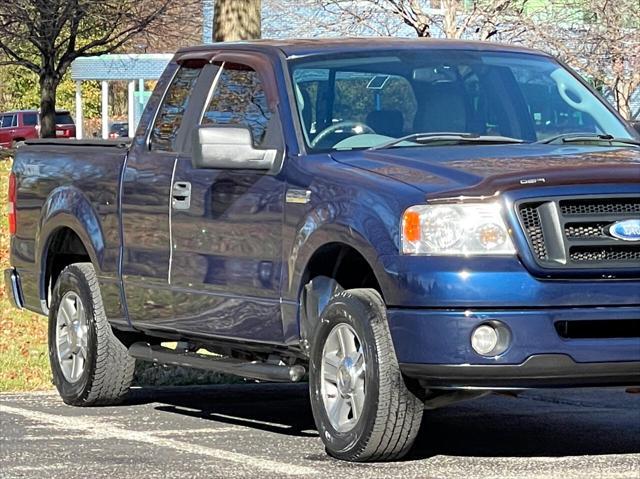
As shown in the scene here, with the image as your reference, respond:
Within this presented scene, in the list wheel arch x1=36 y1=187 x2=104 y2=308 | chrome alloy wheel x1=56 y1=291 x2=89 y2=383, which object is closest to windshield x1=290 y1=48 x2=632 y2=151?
wheel arch x1=36 y1=187 x2=104 y2=308

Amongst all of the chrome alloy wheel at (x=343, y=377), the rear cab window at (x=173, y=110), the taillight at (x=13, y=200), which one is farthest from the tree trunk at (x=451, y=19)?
the chrome alloy wheel at (x=343, y=377)

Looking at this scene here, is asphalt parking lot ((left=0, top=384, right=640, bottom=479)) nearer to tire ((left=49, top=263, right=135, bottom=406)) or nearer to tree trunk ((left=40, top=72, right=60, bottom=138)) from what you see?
tire ((left=49, top=263, right=135, bottom=406))

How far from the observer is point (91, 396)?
31.6ft

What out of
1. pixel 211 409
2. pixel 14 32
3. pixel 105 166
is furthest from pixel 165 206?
pixel 14 32

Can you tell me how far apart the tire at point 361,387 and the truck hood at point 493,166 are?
1.88ft

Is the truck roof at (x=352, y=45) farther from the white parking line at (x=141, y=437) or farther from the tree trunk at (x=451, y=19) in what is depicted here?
the tree trunk at (x=451, y=19)

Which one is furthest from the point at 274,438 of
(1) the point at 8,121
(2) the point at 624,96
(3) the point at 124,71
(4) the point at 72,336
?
(1) the point at 8,121

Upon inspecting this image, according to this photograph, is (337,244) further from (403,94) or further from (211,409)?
(211,409)

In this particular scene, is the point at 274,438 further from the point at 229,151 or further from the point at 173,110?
the point at 173,110

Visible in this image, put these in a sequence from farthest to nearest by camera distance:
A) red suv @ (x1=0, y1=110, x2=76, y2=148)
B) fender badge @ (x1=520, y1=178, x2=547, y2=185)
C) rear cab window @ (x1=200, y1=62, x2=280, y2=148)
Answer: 1. red suv @ (x1=0, y1=110, x2=76, y2=148)
2. rear cab window @ (x1=200, y1=62, x2=280, y2=148)
3. fender badge @ (x1=520, y1=178, x2=547, y2=185)

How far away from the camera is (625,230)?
6.92 m

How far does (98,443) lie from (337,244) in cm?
165

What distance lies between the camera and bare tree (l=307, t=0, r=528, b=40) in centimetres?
2922

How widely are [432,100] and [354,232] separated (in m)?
1.34
